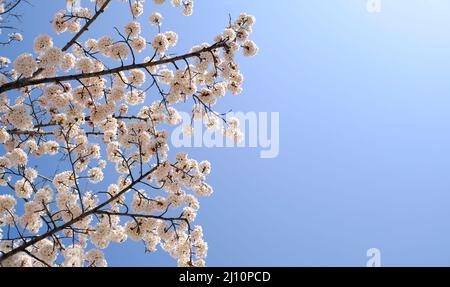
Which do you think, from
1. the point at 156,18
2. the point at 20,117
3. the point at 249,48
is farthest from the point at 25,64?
the point at 249,48

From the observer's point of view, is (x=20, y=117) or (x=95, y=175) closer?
(x=20, y=117)

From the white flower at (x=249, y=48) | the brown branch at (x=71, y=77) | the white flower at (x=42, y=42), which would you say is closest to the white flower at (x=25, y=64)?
the brown branch at (x=71, y=77)

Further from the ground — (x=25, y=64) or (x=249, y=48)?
(x=249, y=48)

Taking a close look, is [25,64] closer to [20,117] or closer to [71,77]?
[71,77]

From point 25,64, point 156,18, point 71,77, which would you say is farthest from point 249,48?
point 25,64

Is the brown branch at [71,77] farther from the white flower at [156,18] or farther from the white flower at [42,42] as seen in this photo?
the white flower at [156,18]

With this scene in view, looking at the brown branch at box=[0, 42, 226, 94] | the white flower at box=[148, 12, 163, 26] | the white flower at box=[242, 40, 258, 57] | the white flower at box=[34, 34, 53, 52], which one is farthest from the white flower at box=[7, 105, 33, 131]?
the white flower at box=[242, 40, 258, 57]

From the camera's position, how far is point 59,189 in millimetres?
7602

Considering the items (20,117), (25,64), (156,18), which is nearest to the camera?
(25,64)

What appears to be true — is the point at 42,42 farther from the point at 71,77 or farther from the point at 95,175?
the point at 95,175

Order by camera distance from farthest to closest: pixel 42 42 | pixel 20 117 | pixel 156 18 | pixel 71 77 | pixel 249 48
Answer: pixel 156 18 < pixel 249 48 < pixel 42 42 < pixel 71 77 < pixel 20 117

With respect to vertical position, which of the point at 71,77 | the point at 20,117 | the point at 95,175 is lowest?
the point at 95,175

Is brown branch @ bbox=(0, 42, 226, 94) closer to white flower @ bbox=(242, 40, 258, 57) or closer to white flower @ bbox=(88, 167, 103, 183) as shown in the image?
white flower @ bbox=(242, 40, 258, 57)
